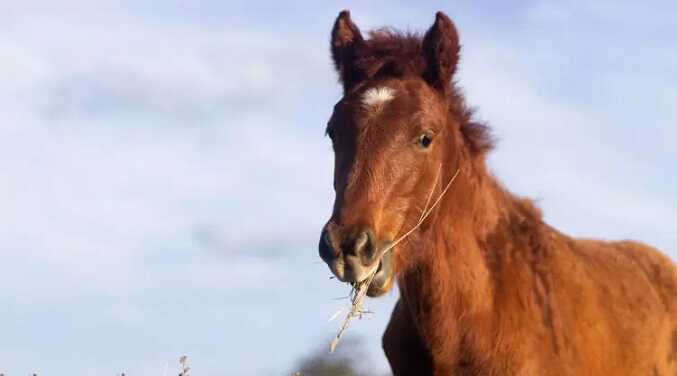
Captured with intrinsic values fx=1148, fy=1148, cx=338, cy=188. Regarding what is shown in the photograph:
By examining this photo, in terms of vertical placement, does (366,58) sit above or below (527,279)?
above

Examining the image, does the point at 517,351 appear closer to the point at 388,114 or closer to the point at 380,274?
the point at 380,274

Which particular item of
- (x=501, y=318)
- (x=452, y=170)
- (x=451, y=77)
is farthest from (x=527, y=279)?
(x=451, y=77)

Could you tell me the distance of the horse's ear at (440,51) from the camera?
841 centimetres

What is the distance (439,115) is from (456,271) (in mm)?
1109

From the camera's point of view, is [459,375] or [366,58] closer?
[459,375]

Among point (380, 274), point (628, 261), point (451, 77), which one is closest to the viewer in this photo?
point (380, 274)

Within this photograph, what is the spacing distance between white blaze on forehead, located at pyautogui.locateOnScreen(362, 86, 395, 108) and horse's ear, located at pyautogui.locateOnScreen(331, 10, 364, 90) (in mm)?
545

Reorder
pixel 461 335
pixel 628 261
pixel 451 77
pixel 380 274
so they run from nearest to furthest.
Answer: pixel 380 274
pixel 461 335
pixel 451 77
pixel 628 261

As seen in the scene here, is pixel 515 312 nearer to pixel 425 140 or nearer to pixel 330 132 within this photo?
pixel 425 140

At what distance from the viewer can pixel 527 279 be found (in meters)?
8.28

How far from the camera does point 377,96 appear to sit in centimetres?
788

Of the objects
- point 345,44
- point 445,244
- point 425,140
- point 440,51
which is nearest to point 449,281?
point 445,244

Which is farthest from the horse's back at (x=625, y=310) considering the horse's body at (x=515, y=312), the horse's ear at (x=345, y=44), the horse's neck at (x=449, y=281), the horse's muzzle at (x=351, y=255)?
the horse's ear at (x=345, y=44)

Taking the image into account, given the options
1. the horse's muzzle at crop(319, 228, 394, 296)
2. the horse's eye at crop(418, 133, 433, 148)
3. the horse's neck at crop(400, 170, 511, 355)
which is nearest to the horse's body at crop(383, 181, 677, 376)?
the horse's neck at crop(400, 170, 511, 355)
